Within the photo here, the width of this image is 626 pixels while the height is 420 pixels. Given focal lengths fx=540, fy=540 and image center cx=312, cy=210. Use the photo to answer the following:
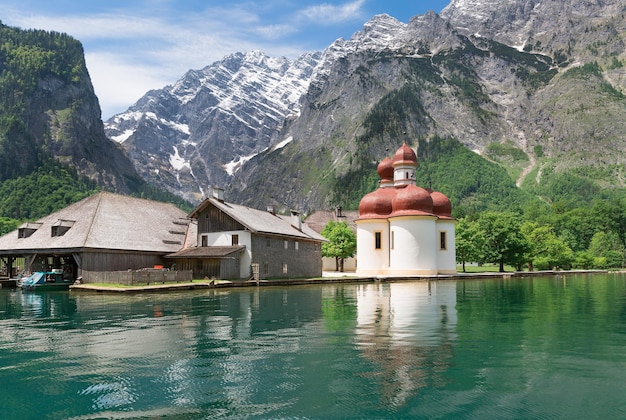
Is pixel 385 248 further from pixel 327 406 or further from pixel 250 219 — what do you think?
pixel 327 406

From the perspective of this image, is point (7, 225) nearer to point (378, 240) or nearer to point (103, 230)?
point (103, 230)

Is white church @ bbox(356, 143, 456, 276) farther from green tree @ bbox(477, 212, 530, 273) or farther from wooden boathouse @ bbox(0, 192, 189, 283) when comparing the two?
wooden boathouse @ bbox(0, 192, 189, 283)

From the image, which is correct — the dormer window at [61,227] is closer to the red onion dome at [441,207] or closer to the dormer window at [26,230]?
the dormer window at [26,230]

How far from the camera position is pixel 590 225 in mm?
125938

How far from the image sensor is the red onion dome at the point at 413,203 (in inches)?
2559

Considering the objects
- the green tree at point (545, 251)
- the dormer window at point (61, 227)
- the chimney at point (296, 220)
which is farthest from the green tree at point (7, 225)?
the green tree at point (545, 251)

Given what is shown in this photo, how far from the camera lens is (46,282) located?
47188 millimetres

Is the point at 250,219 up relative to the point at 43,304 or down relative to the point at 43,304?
up

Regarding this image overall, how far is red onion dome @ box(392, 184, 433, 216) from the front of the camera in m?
65.0

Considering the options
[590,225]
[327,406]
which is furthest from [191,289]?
[590,225]

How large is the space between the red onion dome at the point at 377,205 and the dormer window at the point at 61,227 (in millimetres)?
34454

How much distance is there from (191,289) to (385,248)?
1225 inches

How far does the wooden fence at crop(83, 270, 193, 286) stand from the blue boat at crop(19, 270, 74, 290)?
7.01 feet

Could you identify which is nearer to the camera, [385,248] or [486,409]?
[486,409]
